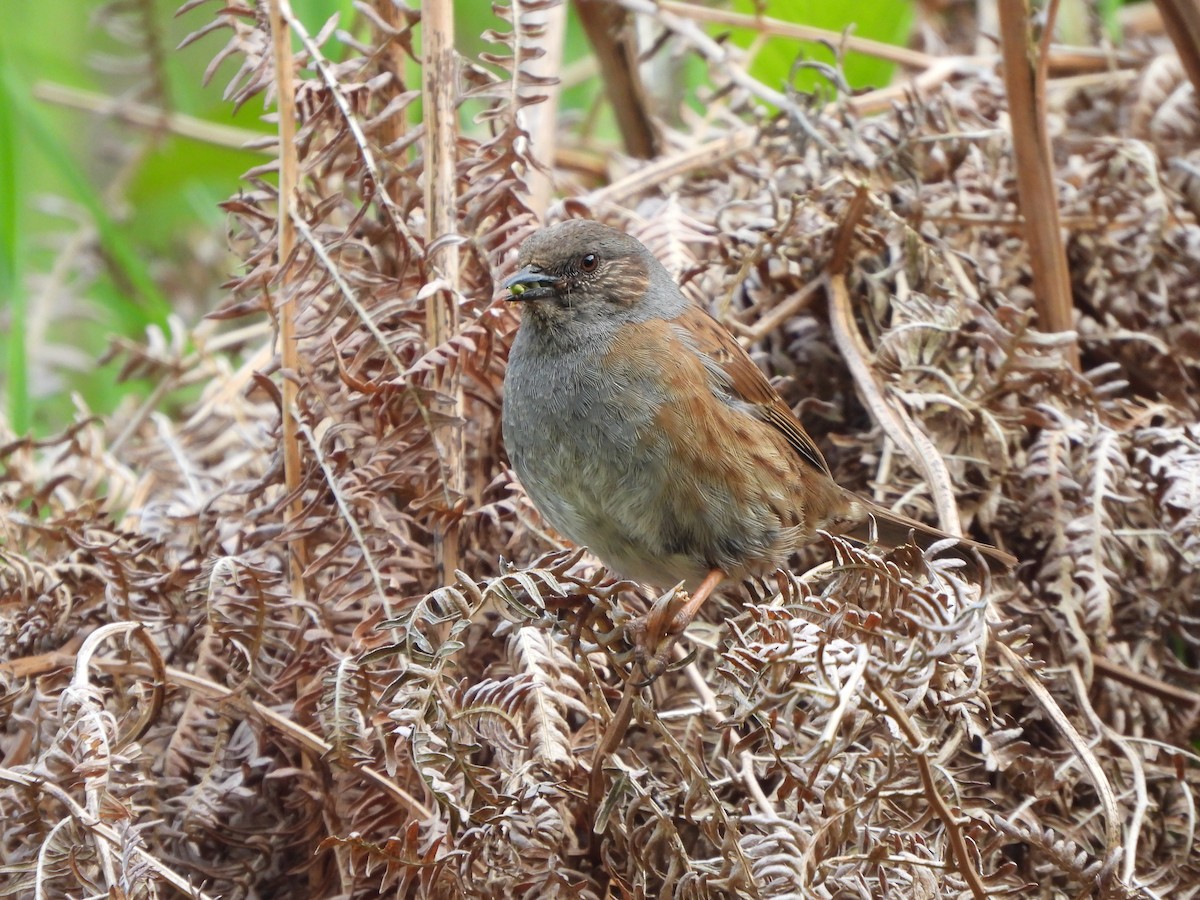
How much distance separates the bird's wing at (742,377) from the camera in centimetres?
302

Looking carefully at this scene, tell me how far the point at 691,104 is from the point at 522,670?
3.03 m

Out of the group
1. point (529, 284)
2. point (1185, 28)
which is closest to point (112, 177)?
point (529, 284)

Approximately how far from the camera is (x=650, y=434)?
279 cm

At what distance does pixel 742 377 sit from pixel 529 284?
581mm

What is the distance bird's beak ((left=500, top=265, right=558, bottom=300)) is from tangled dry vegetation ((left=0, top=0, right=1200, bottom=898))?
0.41 ft

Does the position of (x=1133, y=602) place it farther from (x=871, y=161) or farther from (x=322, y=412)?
(x=322, y=412)

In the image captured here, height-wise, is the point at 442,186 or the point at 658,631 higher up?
the point at 442,186

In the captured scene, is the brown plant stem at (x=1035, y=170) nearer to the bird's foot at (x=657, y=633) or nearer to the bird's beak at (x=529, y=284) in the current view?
the bird's beak at (x=529, y=284)

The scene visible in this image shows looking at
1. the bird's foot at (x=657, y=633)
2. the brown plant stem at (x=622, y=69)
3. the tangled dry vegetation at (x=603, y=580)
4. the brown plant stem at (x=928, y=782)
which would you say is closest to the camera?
the brown plant stem at (x=928, y=782)

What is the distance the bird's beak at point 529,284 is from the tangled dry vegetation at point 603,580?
126 mm

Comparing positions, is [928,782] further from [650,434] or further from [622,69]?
[622,69]

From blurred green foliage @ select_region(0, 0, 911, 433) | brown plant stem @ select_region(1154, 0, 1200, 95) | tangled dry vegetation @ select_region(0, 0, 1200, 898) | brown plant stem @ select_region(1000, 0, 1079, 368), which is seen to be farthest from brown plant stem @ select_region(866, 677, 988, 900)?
blurred green foliage @ select_region(0, 0, 911, 433)

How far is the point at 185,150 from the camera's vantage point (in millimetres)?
4902

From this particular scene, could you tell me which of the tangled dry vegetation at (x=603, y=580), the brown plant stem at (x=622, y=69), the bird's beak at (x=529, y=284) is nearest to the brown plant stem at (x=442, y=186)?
the tangled dry vegetation at (x=603, y=580)
